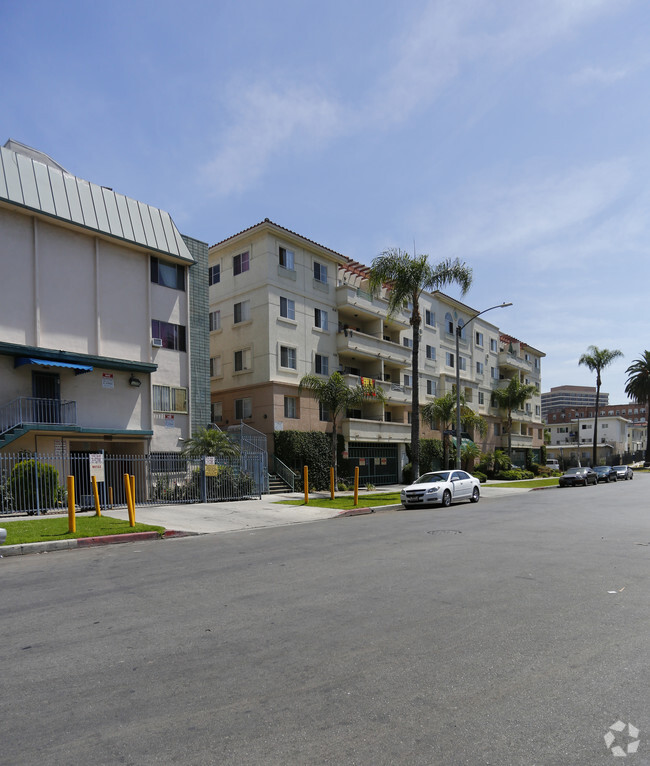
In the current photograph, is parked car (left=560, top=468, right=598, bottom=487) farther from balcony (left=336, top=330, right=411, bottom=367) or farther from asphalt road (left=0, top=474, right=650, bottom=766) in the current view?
asphalt road (left=0, top=474, right=650, bottom=766)

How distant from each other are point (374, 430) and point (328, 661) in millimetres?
31587

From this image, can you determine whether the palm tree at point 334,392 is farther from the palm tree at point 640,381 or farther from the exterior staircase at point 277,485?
the palm tree at point 640,381

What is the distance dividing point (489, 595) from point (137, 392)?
20.6 metres

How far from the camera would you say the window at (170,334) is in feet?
86.4

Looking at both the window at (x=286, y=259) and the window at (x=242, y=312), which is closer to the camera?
the window at (x=242, y=312)

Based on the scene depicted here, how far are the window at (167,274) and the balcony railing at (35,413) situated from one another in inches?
278

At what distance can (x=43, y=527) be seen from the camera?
47.3 feet

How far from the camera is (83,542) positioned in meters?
12.8

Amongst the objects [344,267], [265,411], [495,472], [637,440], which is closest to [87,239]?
[265,411]

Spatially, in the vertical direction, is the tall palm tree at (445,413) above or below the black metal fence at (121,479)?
above

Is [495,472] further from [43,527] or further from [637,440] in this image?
[637,440]

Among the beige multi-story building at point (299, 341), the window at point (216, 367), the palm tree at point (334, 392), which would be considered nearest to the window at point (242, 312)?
the beige multi-story building at point (299, 341)

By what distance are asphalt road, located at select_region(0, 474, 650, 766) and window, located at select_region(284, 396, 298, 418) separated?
73.4ft

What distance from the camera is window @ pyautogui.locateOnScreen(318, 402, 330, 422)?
3416cm
